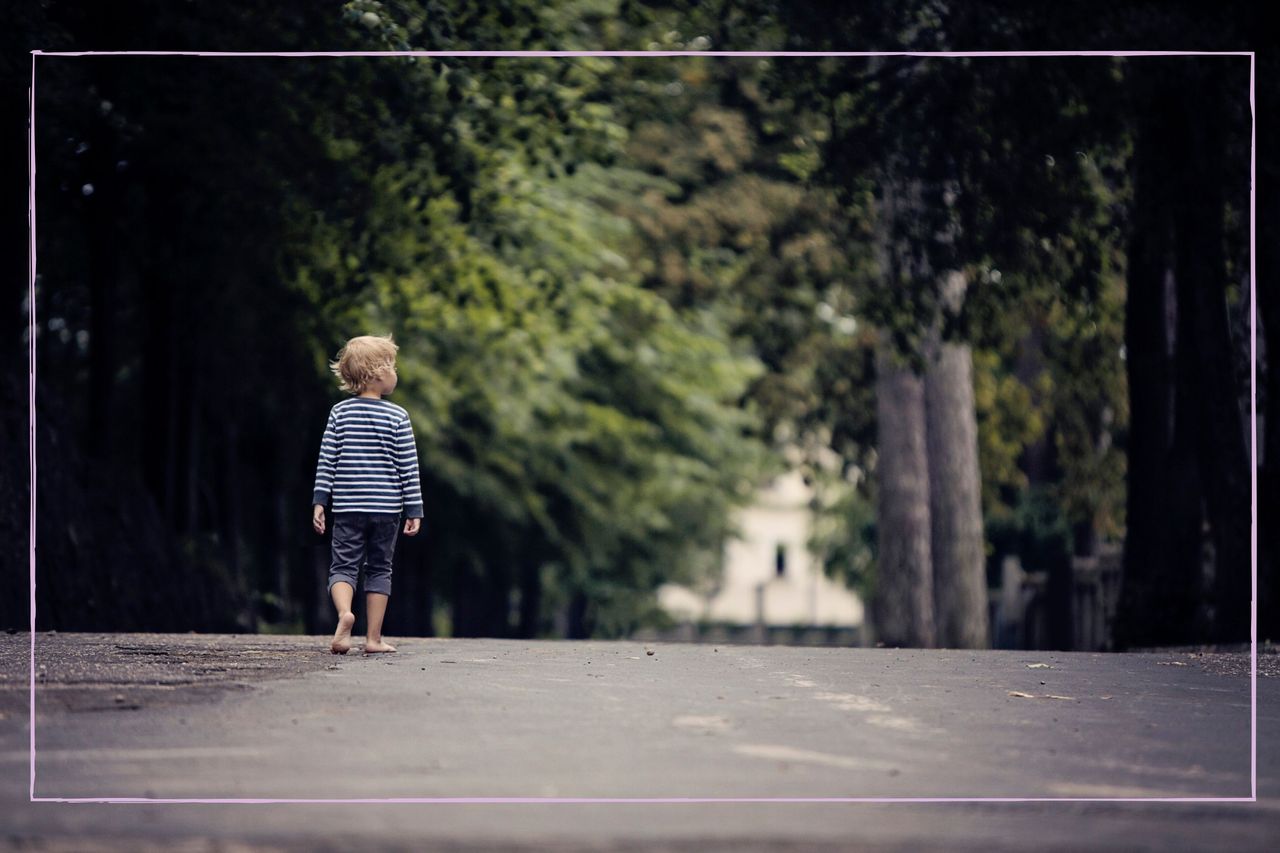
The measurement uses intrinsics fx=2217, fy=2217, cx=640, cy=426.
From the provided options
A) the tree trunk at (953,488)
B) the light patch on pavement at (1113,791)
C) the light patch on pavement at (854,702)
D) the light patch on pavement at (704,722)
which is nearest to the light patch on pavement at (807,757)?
the light patch on pavement at (704,722)

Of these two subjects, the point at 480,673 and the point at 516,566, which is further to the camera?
the point at 516,566

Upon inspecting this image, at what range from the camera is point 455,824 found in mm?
6059

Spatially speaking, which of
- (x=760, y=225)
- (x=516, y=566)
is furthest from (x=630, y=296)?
(x=516, y=566)

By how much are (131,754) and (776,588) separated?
3464 inches

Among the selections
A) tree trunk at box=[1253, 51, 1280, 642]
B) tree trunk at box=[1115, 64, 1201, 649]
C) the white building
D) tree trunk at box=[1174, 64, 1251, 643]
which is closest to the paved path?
tree trunk at box=[1253, 51, 1280, 642]

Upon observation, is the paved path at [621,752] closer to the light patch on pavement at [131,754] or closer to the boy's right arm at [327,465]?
the light patch on pavement at [131,754]

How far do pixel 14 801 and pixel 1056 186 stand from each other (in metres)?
12.2

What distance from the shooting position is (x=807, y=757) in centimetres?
721

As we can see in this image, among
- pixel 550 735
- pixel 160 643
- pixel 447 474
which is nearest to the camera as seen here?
pixel 550 735

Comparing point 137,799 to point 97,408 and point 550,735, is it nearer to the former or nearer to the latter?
point 550,735

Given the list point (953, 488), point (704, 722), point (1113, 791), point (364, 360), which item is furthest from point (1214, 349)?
point (953, 488)

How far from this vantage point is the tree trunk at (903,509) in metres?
25.8

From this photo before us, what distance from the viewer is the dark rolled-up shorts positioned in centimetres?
1085

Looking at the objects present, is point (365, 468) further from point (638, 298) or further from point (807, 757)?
point (638, 298)
